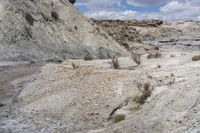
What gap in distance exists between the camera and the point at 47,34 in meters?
35.0

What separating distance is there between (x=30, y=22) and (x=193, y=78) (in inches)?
738

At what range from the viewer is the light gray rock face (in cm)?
3197

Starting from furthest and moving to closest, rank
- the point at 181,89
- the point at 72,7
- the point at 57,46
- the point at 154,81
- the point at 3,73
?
1. the point at 72,7
2. the point at 57,46
3. the point at 3,73
4. the point at 154,81
5. the point at 181,89

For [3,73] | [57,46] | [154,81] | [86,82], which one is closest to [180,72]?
[154,81]

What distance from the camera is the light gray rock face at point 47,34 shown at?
105 ft

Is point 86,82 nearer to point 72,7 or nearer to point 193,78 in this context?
point 193,78


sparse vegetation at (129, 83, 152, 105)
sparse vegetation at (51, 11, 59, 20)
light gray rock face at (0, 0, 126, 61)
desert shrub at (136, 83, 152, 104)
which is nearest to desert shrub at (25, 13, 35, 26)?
light gray rock face at (0, 0, 126, 61)

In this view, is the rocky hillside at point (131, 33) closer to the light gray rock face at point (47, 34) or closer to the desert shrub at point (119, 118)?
the light gray rock face at point (47, 34)

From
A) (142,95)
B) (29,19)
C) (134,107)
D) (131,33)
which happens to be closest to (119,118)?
(134,107)

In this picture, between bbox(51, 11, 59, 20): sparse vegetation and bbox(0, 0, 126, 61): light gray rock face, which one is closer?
bbox(0, 0, 126, 61): light gray rock face

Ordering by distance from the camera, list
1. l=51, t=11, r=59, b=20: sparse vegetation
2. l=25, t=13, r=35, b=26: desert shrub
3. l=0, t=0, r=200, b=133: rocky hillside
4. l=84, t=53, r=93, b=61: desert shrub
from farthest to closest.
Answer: l=51, t=11, r=59, b=20: sparse vegetation < l=25, t=13, r=35, b=26: desert shrub < l=84, t=53, r=93, b=61: desert shrub < l=0, t=0, r=200, b=133: rocky hillside

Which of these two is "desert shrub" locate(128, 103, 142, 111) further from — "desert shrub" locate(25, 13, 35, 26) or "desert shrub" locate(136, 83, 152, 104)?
"desert shrub" locate(25, 13, 35, 26)

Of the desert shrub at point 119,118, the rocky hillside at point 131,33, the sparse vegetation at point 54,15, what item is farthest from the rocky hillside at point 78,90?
the rocky hillside at point 131,33

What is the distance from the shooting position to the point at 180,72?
21.3m
